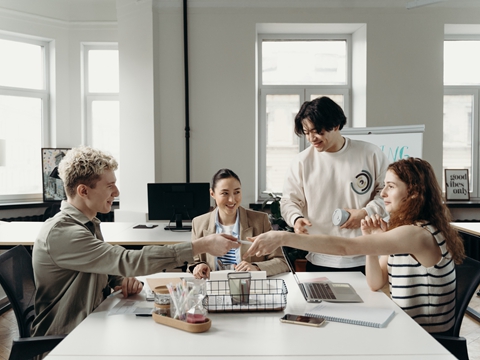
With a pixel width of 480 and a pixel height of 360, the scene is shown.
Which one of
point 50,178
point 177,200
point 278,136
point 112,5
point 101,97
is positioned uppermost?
point 112,5

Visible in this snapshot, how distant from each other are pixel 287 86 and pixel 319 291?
14.1 ft

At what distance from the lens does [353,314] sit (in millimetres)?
1746

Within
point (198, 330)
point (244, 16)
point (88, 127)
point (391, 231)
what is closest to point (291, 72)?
point (244, 16)

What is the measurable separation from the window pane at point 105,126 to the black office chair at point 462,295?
5.02 m

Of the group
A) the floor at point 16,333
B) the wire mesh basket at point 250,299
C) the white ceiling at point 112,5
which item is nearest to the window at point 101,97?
the white ceiling at point 112,5

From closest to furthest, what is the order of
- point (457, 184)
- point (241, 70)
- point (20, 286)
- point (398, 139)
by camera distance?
1. point (20, 286)
2. point (398, 139)
3. point (241, 70)
4. point (457, 184)

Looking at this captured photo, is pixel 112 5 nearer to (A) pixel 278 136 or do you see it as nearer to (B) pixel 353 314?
(A) pixel 278 136

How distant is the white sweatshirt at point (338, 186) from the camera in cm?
249

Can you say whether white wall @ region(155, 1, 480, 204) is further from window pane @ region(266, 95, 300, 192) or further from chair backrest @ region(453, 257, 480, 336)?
chair backrest @ region(453, 257, 480, 336)

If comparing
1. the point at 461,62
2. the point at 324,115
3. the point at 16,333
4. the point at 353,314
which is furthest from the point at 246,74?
the point at 353,314

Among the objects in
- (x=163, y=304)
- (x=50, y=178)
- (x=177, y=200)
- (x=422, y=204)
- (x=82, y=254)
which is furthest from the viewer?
(x=50, y=178)

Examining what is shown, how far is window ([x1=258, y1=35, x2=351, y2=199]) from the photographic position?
6035 mm

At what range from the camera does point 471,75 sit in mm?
6047

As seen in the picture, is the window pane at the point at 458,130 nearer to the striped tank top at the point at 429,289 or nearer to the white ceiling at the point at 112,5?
the white ceiling at the point at 112,5
